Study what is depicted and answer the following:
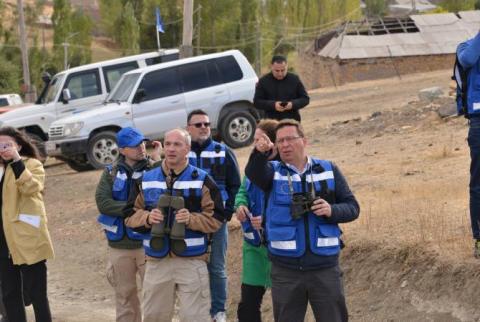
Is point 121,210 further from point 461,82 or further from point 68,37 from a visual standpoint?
point 68,37

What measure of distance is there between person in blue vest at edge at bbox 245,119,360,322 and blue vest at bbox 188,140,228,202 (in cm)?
130

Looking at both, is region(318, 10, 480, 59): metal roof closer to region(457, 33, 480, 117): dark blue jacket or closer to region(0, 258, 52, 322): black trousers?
region(457, 33, 480, 117): dark blue jacket

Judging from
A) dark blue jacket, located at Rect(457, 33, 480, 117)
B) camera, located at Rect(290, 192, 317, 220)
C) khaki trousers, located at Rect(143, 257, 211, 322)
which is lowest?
khaki trousers, located at Rect(143, 257, 211, 322)

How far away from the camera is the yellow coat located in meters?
6.41

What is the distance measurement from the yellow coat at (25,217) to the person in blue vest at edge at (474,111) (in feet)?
11.0

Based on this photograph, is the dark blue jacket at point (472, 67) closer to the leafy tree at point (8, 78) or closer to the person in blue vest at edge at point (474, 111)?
the person in blue vest at edge at point (474, 111)

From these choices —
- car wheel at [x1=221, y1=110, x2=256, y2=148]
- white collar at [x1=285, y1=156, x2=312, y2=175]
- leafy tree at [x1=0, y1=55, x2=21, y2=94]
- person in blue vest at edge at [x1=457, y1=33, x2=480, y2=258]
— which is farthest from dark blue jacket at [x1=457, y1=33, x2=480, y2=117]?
leafy tree at [x1=0, y1=55, x2=21, y2=94]

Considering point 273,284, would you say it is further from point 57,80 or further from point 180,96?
point 57,80

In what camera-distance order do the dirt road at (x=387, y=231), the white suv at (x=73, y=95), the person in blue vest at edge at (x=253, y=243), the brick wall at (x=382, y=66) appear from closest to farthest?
1. the person in blue vest at edge at (x=253, y=243)
2. the dirt road at (x=387, y=231)
3. the white suv at (x=73, y=95)
4. the brick wall at (x=382, y=66)

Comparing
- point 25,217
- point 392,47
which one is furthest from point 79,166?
point 392,47

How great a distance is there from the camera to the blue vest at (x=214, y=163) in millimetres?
6500

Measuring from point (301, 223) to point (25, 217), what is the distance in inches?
99.8

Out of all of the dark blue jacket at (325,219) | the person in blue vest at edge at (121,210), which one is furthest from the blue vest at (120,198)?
the dark blue jacket at (325,219)

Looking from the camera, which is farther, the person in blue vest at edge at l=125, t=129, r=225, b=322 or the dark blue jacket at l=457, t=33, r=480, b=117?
the dark blue jacket at l=457, t=33, r=480, b=117
